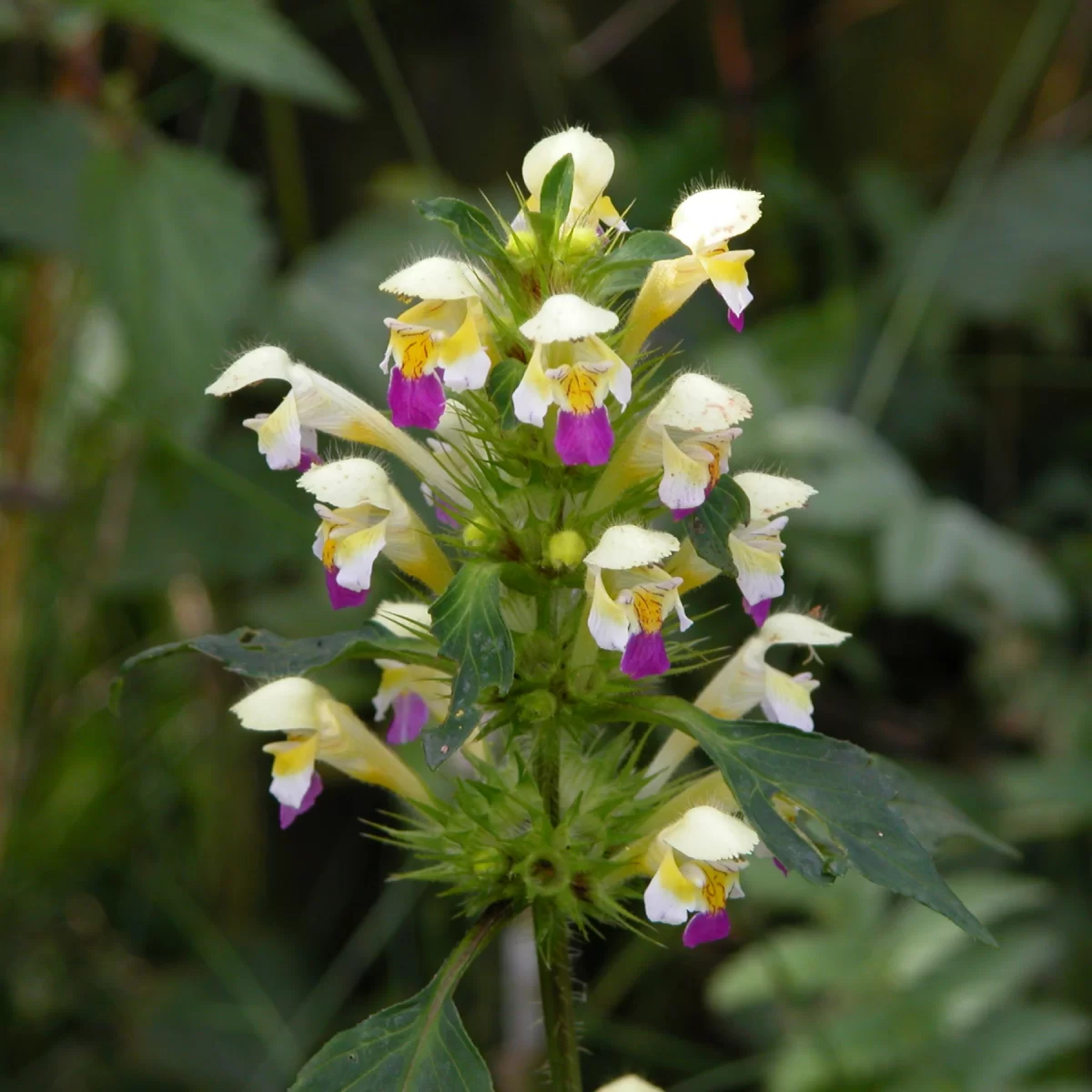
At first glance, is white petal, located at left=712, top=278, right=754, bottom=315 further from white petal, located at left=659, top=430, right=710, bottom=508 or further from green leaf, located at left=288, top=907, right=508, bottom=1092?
green leaf, located at left=288, top=907, right=508, bottom=1092

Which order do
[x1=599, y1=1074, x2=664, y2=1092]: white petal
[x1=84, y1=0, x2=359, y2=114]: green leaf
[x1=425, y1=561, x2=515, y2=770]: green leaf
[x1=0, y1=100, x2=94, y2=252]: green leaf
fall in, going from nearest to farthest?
[x1=425, y1=561, x2=515, y2=770]: green leaf → [x1=599, y1=1074, x2=664, y2=1092]: white petal → [x1=84, y1=0, x2=359, y2=114]: green leaf → [x1=0, y1=100, x2=94, y2=252]: green leaf

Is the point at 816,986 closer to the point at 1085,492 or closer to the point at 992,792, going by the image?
the point at 992,792

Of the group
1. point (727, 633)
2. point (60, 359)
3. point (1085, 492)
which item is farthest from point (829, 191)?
point (60, 359)

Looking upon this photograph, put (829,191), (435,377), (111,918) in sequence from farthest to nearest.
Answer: (829,191) → (111,918) → (435,377)

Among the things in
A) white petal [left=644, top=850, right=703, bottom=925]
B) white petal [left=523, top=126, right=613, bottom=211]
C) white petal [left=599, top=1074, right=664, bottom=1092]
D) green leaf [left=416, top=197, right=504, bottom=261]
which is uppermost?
white petal [left=523, top=126, right=613, bottom=211]

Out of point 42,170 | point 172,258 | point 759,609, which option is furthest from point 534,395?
point 42,170

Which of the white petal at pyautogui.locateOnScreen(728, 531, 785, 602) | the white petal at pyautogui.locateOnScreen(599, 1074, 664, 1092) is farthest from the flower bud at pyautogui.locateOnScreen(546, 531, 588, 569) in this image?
the white petal at pyautogui.locateOnScreen(599, 1074, 664, 1092)
